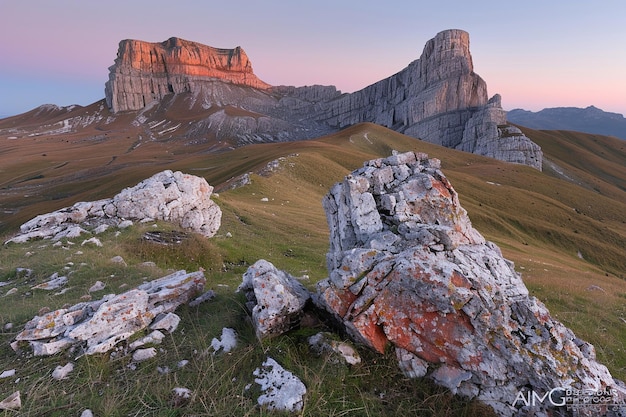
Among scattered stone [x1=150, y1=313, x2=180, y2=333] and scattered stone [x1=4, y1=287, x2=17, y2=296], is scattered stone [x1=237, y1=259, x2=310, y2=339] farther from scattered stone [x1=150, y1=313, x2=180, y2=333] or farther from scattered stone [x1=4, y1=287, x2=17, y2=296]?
scattered stone [x1=4, y1=287, x2=17, y2=296]

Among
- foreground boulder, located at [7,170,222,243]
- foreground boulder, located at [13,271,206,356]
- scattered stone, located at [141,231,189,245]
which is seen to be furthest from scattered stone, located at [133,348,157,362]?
foreground boulder, located at [7,170,222,243]

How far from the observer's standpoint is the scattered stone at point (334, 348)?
8.09 metres

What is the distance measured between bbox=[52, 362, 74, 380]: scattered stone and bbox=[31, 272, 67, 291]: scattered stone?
769 centimetres

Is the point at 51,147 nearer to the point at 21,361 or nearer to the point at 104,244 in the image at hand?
the point at 104,244

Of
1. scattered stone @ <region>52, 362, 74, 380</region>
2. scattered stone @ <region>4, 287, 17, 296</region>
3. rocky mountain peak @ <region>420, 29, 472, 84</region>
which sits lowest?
scattered stone @ <region>4, 287, 17, 296</region>

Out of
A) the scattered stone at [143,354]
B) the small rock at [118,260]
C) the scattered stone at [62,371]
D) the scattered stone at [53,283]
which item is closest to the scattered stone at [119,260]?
the small rock at [118,260]

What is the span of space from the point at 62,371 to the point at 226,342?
3605 millimetres

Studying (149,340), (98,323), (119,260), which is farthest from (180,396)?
(119,260)

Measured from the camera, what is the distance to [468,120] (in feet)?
577

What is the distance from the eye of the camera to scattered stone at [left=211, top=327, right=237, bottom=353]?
8.44 meters

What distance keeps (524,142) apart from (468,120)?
42.9 m

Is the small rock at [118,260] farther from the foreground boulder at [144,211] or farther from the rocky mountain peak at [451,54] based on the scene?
the rocky mountain peak at [451,54]

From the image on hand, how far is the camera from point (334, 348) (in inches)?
326

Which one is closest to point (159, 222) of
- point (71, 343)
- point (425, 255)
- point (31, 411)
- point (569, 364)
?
point (71, 343)
